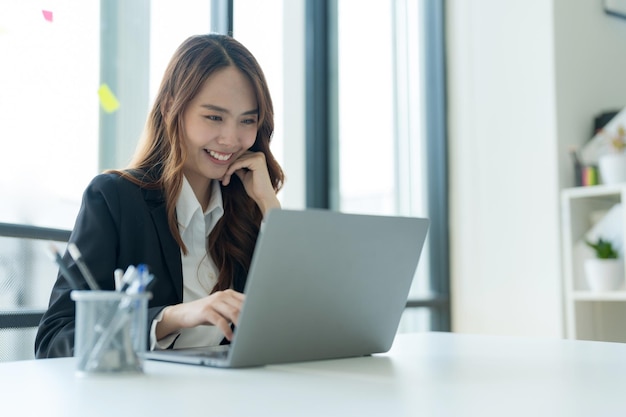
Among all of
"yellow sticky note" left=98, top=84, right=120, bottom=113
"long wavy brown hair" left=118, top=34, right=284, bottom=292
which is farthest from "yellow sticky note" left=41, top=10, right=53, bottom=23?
"long wavy brown hair" left=118, top=34, right=284, bottom=292

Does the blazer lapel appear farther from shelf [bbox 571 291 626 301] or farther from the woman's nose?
shelf [bbox 571 291 626 301]

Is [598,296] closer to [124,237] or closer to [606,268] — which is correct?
[606,268]

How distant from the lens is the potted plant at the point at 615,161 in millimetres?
2924

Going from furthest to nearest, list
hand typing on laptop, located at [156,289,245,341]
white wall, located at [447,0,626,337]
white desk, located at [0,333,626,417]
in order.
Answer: white wall, located at [447,0,626,337] → hand typing on laptop, located at [156,289,245,341] → white desk, located at [0,333,626,417]

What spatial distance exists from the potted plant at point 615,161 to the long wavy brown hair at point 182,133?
5.66 ft

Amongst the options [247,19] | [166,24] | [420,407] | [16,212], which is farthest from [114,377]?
[247,19]

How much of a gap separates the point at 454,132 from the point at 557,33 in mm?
651

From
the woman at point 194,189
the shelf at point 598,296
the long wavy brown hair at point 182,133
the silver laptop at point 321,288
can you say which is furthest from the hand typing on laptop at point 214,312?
the shelf at point 598,296

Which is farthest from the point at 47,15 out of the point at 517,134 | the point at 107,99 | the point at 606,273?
the point at 606,273

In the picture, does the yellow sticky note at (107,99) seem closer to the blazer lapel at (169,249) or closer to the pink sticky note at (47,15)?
the pink sticky note at (47,15)

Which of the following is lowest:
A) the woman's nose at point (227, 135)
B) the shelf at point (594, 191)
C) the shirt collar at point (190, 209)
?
the shirt collar at point (190, 209)

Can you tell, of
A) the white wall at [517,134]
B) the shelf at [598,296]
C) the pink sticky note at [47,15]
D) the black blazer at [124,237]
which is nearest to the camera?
the black blazer at [124,237]

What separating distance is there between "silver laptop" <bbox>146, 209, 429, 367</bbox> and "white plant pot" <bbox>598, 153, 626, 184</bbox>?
6.82 feet

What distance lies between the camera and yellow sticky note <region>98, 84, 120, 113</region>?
7.05ft
